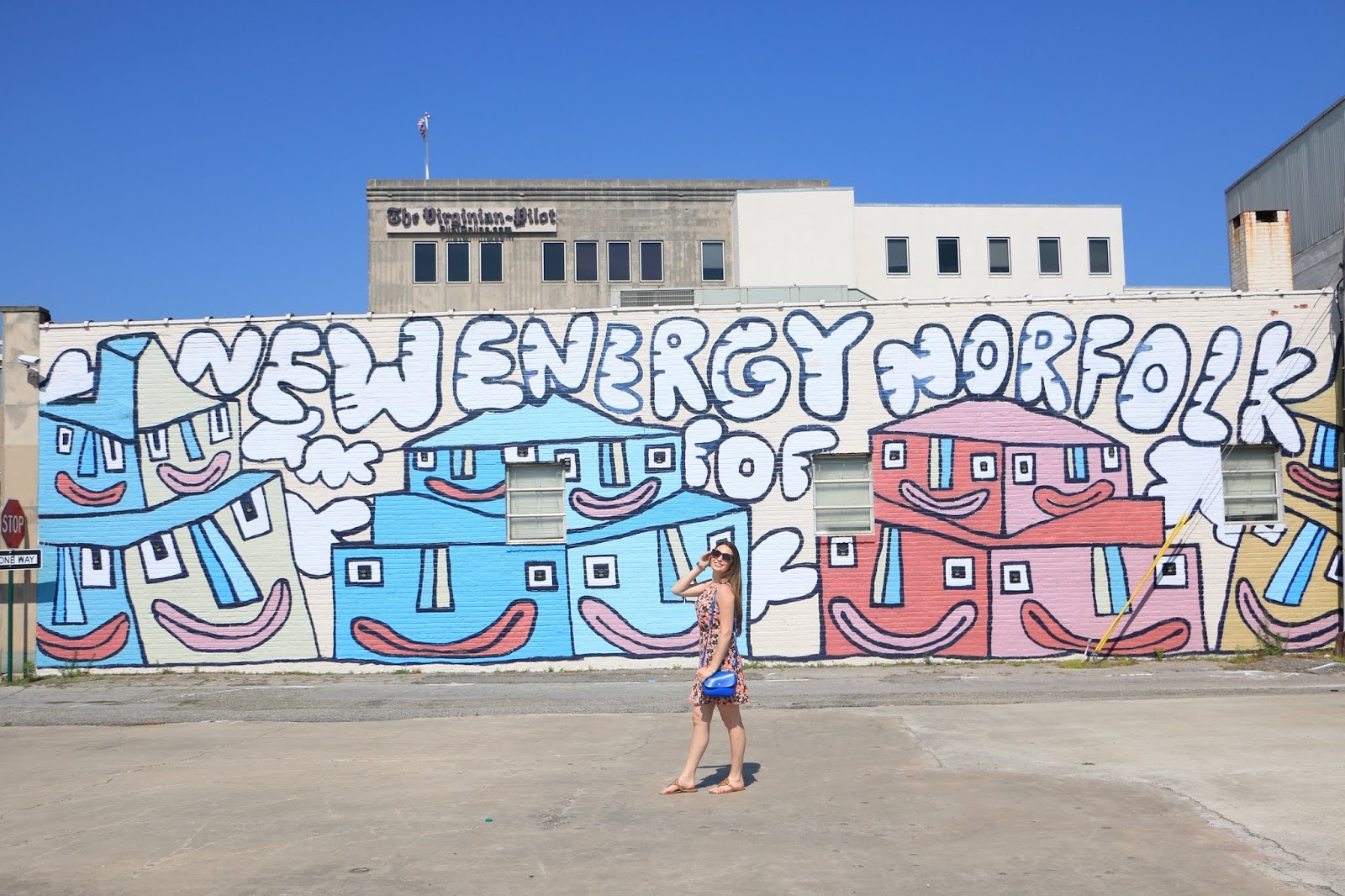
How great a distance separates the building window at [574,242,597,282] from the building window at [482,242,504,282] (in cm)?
283

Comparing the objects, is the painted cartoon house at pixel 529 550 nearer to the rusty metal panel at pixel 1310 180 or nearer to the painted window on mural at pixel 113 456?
the painted window on mural at pixel 113 456

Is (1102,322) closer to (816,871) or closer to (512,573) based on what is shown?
(512,573)

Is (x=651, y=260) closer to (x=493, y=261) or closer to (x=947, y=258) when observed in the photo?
(x=493, y=261)

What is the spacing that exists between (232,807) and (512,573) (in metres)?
8.63

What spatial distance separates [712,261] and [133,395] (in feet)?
106

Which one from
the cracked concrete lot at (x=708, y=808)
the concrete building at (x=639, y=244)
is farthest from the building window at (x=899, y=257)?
the cracked concrete lot at (x=708, y=808)

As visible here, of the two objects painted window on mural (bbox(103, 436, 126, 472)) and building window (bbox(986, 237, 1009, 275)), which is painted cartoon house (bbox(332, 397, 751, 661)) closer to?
painted window on mural (bbox(103, 436, 126, 472))

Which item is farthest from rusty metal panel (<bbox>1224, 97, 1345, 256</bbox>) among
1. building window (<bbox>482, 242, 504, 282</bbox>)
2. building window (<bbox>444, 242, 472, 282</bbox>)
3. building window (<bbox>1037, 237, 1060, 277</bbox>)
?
building window (<bbox>444, 242, 472, 282</bbox>)

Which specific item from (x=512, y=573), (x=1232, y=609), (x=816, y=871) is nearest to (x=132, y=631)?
(x=512, y=573)

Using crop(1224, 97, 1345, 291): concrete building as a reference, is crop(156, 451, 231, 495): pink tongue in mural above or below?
below

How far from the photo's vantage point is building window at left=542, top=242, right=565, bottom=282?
46.8m

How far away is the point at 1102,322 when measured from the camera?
53.9 feet

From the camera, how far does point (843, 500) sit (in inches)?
653

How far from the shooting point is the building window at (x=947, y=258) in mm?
43125
